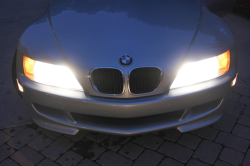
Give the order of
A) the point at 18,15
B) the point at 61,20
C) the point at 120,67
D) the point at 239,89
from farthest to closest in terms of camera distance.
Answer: the point at 18,15
the point at 239,89
the point at 61,20
the point at 120,67

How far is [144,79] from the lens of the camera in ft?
6.63

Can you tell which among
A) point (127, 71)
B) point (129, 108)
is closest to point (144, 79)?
point (127, 71)

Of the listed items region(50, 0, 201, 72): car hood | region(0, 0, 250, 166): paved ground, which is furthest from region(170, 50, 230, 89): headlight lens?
region(0, 0, 250, 166): paved ground

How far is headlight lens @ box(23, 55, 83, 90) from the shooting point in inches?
82.4

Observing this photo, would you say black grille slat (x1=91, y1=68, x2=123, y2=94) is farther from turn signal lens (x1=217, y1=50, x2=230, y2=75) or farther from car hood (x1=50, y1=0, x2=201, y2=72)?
turn signal lens (x1=217, y1=50, x2=230, y2=75)

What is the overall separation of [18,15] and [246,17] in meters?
5.61

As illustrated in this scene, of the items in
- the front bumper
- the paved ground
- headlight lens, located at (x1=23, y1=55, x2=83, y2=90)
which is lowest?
the paved ground

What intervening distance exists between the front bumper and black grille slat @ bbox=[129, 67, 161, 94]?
0.07m

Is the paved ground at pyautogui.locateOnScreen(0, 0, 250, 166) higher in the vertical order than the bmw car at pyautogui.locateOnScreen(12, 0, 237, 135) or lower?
lower

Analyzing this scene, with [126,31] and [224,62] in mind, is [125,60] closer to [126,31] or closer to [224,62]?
[126,31]

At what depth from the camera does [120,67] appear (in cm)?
198

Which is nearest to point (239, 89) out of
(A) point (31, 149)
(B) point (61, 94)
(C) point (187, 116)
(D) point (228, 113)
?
(D) point (228, 113)

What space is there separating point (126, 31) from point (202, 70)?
2.37 feet

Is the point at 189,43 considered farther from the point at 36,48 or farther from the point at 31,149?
the point at 31,149
